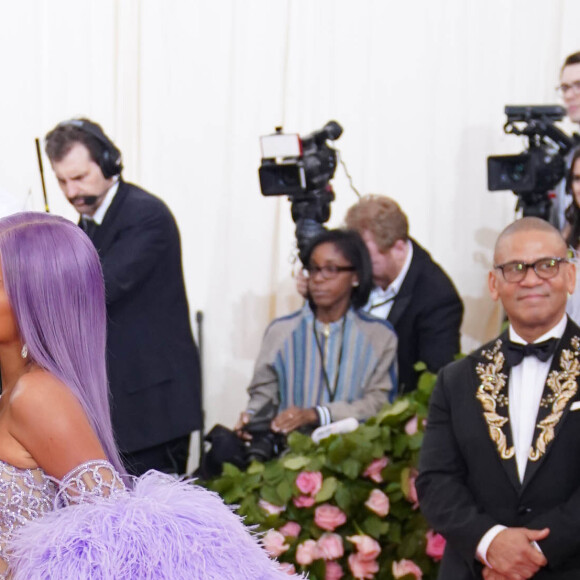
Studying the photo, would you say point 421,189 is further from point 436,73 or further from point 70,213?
point 70,213

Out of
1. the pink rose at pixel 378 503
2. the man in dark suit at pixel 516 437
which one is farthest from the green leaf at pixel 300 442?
the man in dark suit at pixel 516 437

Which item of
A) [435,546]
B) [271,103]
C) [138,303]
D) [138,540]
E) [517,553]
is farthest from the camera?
[271,103]

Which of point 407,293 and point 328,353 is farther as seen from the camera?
point 407,293

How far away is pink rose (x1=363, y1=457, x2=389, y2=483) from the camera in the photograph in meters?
3.65

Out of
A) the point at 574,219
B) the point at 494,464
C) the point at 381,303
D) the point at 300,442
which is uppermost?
the point at 574,219

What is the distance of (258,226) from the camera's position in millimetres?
5602

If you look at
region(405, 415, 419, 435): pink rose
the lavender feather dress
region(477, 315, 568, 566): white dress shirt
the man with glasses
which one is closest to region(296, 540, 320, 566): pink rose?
region(405, 415, 419, 435): pink rose

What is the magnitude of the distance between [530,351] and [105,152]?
5.55 feet

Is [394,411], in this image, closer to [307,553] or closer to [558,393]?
[307,553]

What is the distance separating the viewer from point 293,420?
3.91 meters

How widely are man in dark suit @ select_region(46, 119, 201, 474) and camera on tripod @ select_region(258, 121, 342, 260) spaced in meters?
0.67

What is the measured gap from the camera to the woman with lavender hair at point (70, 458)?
175 cm

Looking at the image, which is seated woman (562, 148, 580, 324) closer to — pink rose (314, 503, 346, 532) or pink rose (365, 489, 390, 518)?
pink rose (365, 489, 390, 518)

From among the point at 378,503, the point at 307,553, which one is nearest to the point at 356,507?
the point at 378,503
